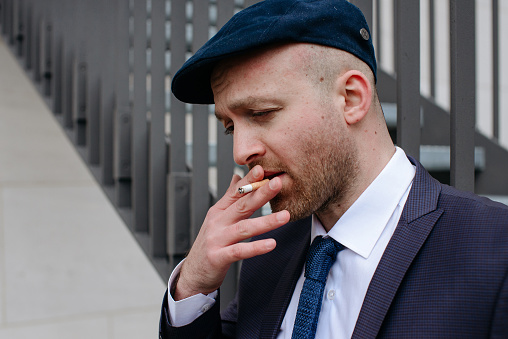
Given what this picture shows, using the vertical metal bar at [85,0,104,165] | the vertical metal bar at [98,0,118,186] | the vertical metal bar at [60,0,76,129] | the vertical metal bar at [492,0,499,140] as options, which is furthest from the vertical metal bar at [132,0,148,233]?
the vertical metal bar at [492,0,499,140]

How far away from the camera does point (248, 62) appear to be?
40.0 inches

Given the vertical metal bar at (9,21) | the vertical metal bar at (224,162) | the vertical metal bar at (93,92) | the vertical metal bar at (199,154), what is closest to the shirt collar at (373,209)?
the vertical metal bar at (224,162)

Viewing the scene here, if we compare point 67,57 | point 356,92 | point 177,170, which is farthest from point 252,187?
point 67,57

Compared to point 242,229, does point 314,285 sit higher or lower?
lower

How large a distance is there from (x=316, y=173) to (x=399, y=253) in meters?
0.24

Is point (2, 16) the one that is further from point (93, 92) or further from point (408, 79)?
point (408, 79)

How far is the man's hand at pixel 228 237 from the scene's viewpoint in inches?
37.8

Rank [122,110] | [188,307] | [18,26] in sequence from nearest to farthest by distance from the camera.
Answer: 1. [188,307]
2. [122,110]
3. [18,26]

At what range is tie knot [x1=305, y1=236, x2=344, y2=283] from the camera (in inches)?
38.8

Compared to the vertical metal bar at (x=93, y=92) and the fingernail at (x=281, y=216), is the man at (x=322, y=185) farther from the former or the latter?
the vertical metal bar at (x=93, y=92)

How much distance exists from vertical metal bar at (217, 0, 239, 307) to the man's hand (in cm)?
41

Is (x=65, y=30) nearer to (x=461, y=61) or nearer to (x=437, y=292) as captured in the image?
(x=461, y=61)

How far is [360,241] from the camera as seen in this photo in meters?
0.98

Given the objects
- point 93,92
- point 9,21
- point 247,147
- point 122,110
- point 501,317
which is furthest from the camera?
point 9,21
